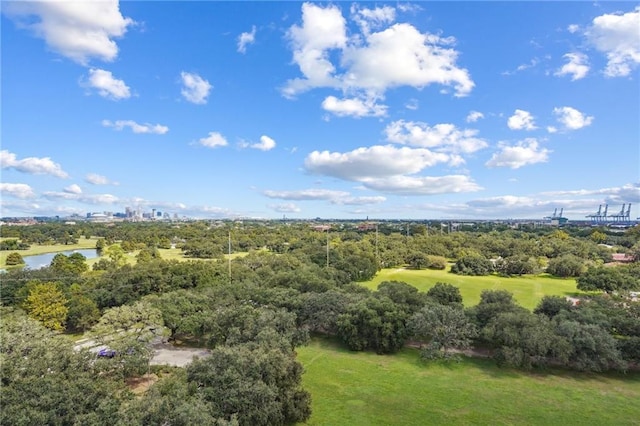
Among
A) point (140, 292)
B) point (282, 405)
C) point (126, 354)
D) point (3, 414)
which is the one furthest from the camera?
point (140, 292)

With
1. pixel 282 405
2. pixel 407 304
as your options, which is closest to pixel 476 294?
pixel 407 304

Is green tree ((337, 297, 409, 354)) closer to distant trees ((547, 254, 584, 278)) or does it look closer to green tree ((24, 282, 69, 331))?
green tree ((24, 282, 69, 331))

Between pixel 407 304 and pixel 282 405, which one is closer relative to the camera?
pixel 282 405

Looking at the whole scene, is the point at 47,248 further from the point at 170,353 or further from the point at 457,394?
the point at 457,394

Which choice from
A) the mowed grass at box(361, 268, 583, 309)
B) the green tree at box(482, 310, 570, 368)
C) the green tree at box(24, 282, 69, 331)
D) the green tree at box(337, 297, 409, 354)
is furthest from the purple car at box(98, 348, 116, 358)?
the mowed grass at box(361, 268, 583, 309)

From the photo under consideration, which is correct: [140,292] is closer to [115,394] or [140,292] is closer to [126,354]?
[126,354]

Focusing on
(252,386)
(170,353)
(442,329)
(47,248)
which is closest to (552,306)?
(442,329)

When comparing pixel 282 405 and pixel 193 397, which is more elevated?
pixel 193 397
